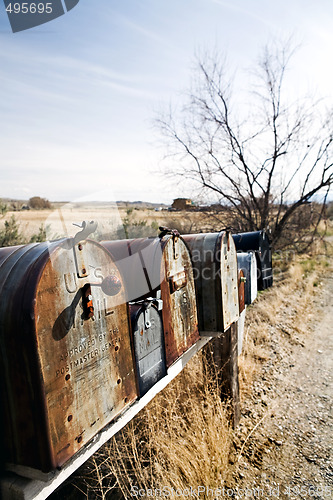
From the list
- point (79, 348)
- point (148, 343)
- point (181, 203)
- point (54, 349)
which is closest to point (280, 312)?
point (181, 203)

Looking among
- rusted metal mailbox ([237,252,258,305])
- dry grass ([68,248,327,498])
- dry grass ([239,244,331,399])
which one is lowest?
dry grass ([239,244,331,399])

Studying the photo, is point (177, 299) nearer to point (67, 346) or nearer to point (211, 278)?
point (211, 278)

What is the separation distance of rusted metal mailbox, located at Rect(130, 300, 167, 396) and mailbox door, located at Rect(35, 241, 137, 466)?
4.1 inches

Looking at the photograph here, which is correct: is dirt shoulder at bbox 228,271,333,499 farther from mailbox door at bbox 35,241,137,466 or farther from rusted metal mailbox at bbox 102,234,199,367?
mailbox door at bbox 35,241,137,466

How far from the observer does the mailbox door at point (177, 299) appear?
2.05 m

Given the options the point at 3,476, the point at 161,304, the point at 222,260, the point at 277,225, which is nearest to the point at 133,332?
the point at 161,304

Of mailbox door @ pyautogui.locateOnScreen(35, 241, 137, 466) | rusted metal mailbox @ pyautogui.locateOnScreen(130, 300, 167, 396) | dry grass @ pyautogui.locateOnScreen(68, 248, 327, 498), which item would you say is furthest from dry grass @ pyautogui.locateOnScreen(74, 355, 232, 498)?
mailbox door @ pyautogui.locateOnScreen(35, 241, 137, 466)

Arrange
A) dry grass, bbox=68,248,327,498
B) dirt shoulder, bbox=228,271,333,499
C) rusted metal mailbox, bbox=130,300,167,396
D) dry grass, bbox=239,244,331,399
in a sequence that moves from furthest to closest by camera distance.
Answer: dry grass, bbox=239,244,331,399
dirt shoulder, bbox=228,271,333,499
dry grass, bbox=68,248,327,498
rusted metal mailbox, bbox=130,300,167,396

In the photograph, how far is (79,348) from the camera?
1.30m

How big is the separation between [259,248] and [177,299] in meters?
3.08

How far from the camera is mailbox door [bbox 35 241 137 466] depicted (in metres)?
1.17

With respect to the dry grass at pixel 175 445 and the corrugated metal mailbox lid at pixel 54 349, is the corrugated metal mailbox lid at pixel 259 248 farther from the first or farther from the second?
the corrugated metal mailbox lid at pixel 54 349

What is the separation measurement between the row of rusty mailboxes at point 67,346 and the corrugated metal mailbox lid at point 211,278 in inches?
25.8

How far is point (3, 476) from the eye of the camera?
1.23m
